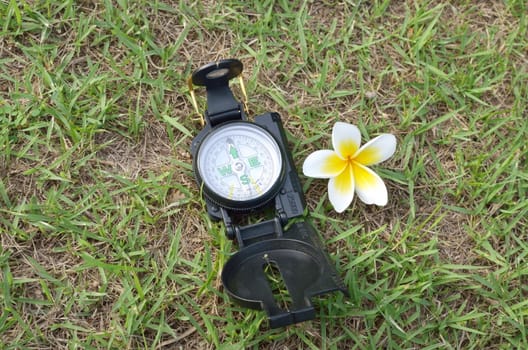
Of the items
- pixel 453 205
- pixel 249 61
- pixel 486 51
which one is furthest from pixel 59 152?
pixel 486 51

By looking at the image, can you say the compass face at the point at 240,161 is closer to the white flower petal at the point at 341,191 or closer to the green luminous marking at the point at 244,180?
the green luminous marking at the point at 244,180

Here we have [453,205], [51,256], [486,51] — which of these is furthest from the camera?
[486,51]

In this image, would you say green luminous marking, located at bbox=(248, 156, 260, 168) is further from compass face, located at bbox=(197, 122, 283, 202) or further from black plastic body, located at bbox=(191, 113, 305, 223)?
black plastic body, located at bbox=(191, 113, 305, 223)

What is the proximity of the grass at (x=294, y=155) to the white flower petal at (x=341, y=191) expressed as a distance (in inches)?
4.4

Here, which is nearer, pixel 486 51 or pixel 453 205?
pixel 453 205

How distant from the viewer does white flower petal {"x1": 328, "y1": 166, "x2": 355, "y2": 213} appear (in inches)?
108

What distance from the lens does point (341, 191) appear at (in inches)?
108

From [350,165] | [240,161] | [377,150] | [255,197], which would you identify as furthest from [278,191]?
[377,150]

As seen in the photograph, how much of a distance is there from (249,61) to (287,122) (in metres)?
0.37

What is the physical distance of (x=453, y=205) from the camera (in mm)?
2953

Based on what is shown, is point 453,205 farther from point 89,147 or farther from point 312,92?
point 89,147

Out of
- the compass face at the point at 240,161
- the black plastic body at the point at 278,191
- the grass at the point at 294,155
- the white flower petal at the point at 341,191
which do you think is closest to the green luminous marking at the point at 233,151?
the compass face at the point at 240,161

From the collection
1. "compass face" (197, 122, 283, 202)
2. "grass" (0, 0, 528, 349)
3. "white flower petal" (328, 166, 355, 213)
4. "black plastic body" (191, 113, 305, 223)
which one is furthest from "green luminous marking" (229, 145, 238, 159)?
"white flower petal" (328, 166, 355, 213)

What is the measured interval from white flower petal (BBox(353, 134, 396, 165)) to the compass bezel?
34 centimetres
